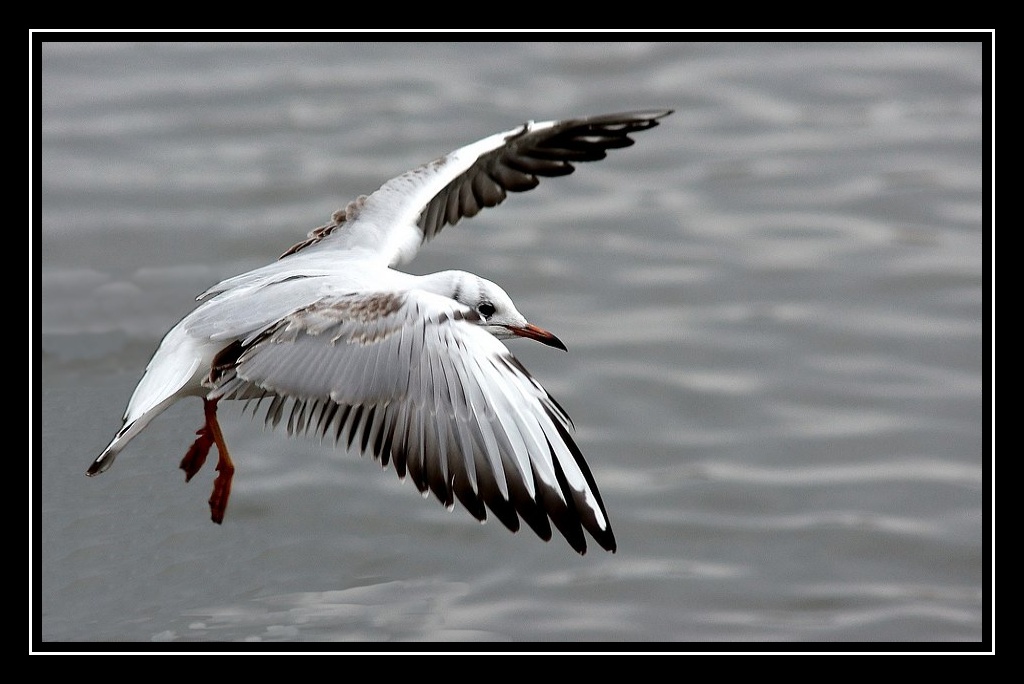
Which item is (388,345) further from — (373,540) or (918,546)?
(918,546)

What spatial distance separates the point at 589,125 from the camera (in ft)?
21.7

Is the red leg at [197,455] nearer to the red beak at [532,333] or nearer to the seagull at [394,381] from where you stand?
the seagull at [394,381]

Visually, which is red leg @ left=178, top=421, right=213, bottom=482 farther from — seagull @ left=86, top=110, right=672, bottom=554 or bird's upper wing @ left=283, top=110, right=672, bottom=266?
bird's upper wing @ left=283, top=110, right=672, bottom=266

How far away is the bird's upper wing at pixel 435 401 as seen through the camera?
4777 millimetres

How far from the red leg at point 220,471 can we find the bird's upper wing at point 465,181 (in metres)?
0.88

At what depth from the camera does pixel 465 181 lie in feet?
22.0

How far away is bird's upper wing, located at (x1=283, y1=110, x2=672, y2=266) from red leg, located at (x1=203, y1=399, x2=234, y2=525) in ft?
2.89

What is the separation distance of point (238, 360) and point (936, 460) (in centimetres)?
411

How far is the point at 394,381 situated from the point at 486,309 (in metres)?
0.63

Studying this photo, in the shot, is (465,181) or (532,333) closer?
(532,333)

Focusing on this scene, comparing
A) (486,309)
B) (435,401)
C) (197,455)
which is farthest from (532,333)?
(197,455)

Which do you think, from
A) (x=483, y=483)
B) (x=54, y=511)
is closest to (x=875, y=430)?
(x=483, y=483)

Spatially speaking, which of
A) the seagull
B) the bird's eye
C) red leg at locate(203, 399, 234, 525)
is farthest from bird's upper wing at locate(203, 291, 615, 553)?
red leg at locate(203, 399, 234, 525)

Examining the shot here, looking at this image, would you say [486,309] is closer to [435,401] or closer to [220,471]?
[435,401]
